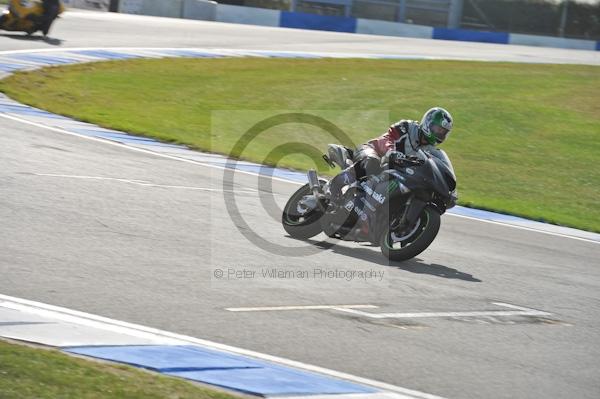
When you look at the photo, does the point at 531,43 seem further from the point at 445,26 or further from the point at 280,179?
the point at 280,179

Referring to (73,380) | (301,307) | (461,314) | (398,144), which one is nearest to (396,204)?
(398,144)

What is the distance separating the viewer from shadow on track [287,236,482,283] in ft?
30.3

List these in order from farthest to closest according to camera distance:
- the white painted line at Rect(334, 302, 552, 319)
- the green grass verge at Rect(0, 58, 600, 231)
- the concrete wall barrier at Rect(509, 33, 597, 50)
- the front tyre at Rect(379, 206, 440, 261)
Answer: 1. the concrete wall barrier at Rect(509, 33, 597, 50)
2. the green grass verge at Rect(0, 58, 600, 231)
3. the front tyre at Rect(379, 206, 440, 261)
4. the white painted line at Rect(334, 302, 552, 319)

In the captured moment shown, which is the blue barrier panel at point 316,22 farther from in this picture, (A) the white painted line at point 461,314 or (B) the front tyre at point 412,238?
(A) the white painted line at point 461,314

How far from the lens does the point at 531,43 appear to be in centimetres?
4769

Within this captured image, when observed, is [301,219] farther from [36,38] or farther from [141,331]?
[36,38]

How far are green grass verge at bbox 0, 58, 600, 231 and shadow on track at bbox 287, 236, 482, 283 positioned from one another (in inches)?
214

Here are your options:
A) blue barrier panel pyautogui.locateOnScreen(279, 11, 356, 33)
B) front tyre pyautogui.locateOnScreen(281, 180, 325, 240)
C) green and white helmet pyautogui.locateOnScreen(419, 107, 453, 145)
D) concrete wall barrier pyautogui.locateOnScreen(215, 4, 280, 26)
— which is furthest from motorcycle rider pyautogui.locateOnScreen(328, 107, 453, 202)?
blue barrier panel pyautogui.locateOnScreen(279, 11, 356, 33)

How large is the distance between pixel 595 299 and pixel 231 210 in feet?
14.1

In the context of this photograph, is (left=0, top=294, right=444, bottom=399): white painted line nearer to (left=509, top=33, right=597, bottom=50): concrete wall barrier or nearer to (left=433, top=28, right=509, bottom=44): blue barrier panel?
(left=433, top=28, right=509, bottom=44): blue barrier panel

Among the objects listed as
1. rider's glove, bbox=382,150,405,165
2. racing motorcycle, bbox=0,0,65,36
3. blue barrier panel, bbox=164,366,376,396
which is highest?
racing motorcycle, bbox=0,0,65,36

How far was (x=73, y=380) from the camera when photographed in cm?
512

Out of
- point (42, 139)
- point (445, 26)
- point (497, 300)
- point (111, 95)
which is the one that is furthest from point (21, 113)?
point (445, 26)

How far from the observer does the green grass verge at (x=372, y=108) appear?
17375 mm
